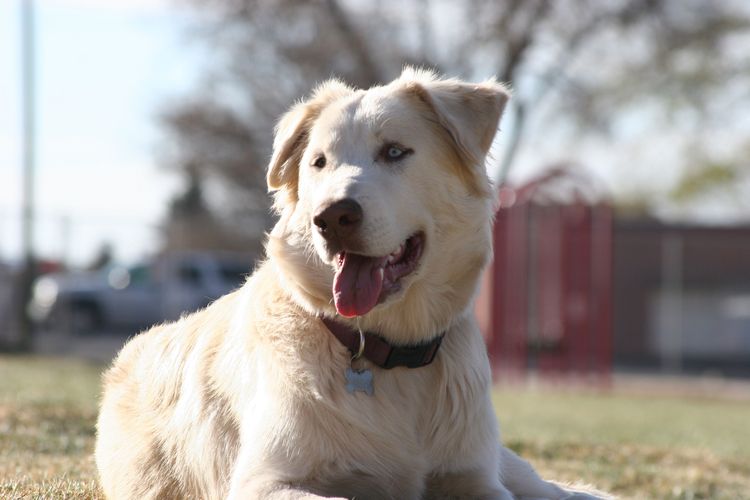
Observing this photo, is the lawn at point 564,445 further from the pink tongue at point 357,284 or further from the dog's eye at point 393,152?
the dog's eye at point 393,152

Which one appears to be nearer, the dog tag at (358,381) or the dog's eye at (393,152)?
the dog tag at (358,381)

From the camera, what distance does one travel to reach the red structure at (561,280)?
1789cm

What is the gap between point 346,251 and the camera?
3.99 meters

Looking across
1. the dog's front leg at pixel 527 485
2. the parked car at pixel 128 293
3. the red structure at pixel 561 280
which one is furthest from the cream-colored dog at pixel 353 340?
the parked car at pixel 128 293

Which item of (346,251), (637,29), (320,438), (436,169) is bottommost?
(320,438)

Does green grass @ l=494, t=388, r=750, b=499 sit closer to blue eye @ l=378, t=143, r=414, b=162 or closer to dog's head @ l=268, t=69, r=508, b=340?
dog's head @ l=268, t=69, r=508, b=340

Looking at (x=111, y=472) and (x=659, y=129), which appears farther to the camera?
(x=659, y=129)

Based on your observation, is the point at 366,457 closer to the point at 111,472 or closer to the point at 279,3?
the point at 111,472

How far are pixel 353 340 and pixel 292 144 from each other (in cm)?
97

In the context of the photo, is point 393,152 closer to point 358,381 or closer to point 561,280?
point 358,381

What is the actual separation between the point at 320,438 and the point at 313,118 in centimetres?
146

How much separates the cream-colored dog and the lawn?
697mm

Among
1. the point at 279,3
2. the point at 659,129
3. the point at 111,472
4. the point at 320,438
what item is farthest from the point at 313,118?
the point at 659,129

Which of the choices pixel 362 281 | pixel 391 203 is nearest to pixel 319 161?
pixel 391 203
